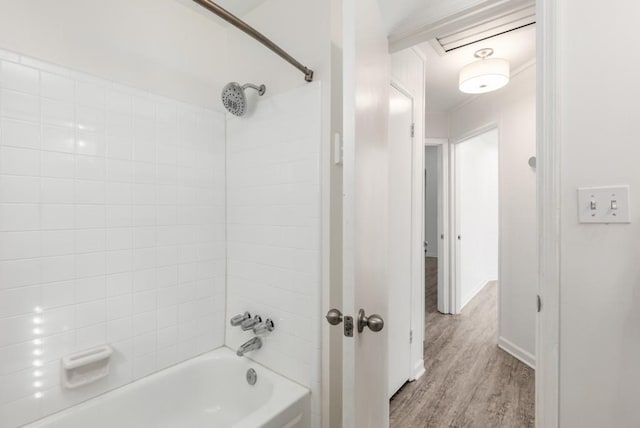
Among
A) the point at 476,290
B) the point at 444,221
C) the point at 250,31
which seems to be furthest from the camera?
the point at 476,290

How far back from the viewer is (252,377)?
1.58 metres

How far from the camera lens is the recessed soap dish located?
4.04 feet

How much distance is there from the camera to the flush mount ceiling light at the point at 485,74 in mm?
2201

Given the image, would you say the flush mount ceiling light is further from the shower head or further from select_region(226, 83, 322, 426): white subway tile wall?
the shower head

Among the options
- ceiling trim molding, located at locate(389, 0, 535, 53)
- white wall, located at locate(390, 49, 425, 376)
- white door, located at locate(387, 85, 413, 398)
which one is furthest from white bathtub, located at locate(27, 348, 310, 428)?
ceiling trim molding, located at locate(389, 0, 535, 53)

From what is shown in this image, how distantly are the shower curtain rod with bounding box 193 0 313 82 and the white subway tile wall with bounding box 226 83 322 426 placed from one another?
8 centimetres

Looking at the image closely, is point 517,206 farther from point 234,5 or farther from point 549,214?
point 234,5

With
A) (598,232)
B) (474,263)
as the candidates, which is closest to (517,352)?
(474,263)

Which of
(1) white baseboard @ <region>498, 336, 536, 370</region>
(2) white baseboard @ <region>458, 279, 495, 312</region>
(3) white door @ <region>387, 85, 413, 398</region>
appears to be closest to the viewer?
(3) white door @ <region>387, 85, 413, 398</region>

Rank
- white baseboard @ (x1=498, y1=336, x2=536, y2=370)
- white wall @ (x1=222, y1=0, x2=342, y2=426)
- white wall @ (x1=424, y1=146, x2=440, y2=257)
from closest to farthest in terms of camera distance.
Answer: white wall @ (x1=222, y1=0, x2=342, y2=426)
white baseboard @ (x1=498, y1=336, x2=536, y2=370)
white wall @ (x1=424, y1=146, x2=440, y2=257)

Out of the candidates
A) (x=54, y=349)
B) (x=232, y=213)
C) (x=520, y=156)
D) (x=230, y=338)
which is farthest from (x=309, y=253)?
(x=520, y=156)

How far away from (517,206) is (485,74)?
120cm

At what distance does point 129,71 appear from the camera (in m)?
1.46

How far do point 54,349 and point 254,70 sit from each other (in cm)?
167
